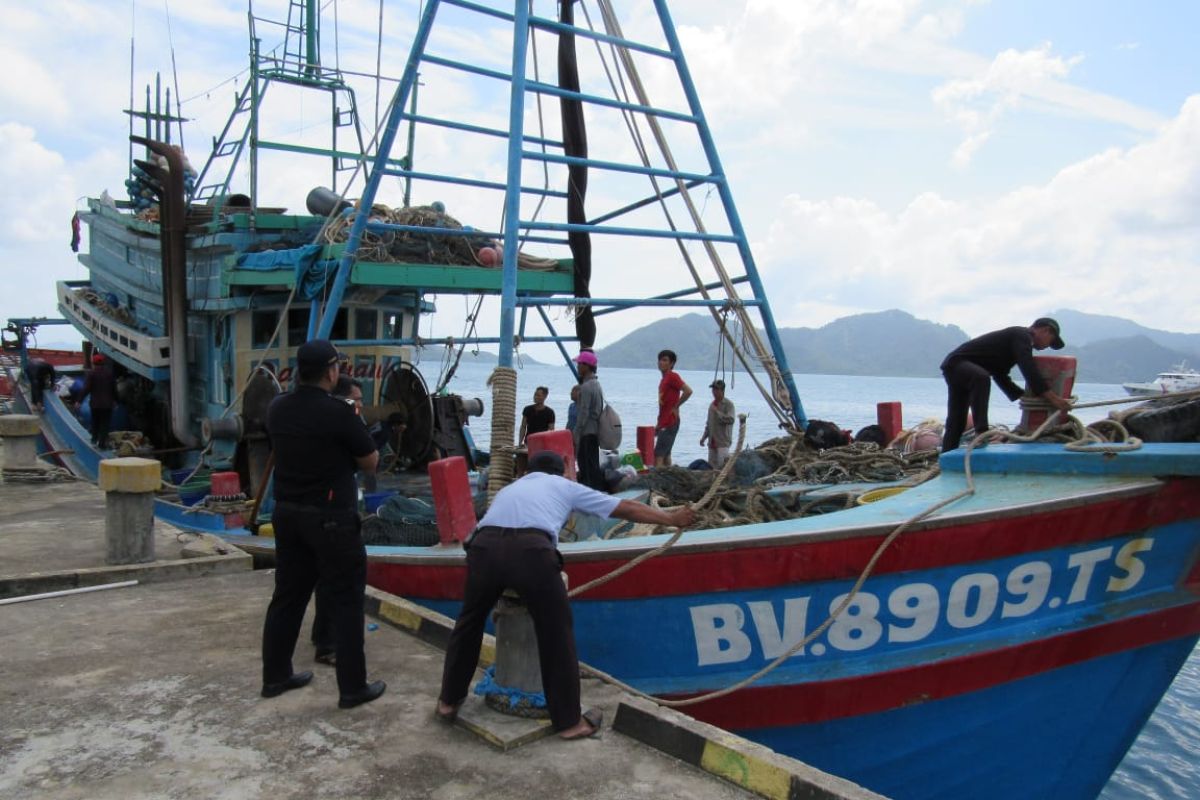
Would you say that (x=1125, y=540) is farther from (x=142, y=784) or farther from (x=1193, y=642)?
(x=142, y=784)

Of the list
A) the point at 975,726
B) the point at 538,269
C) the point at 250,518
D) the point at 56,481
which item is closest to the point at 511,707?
the point at 975,726

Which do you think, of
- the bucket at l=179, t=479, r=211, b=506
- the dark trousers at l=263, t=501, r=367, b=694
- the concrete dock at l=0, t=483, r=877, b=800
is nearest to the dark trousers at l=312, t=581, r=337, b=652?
the concrete dock at l=0, t=483, r=877, b=800

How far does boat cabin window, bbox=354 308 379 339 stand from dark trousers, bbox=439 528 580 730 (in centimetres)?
740

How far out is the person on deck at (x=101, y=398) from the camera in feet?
41.0

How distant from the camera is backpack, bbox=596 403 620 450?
308 inches

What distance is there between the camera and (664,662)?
496cm

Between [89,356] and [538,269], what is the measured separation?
9.87 m

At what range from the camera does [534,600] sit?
3740 mm

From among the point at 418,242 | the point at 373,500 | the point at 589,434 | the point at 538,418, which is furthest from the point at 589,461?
the point at 418,242

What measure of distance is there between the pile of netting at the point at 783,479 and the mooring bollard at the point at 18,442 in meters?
7.56

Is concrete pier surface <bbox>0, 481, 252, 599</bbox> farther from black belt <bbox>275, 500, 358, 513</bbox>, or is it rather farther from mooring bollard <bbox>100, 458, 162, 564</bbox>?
black belt <bbox>275, 500, 358, 513</bbox>

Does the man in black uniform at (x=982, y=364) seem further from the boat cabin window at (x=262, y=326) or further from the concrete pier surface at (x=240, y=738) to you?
the boat cabin window at (x=262, y=326)

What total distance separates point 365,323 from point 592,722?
25.7ft

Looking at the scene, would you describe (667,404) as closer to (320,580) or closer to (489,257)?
(489,257)
